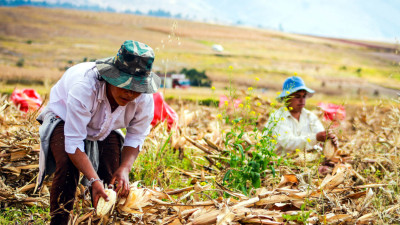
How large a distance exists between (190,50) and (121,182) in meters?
7.51

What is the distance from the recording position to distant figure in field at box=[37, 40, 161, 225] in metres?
1.96

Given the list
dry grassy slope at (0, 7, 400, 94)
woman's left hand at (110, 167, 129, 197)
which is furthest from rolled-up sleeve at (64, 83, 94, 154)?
dry grassy slope at (0, 7, 400, 94)

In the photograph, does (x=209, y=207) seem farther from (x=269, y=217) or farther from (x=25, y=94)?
(x=25, y=94)

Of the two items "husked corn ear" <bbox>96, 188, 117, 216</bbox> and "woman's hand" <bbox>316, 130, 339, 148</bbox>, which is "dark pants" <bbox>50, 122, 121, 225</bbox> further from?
"woman's hand" <bbox>316, 130, 339, 148</bbox>

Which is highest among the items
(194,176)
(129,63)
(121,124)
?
(129,63)

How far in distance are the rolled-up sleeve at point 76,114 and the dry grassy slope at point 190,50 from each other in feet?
16.7

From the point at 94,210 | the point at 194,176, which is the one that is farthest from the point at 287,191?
the point at 94,210

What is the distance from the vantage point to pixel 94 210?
1956mm

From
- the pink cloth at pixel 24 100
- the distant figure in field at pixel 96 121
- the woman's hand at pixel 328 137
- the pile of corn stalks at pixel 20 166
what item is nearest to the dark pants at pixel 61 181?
the distant figure in field at pixel 96 121

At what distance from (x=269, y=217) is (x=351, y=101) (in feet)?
20.4

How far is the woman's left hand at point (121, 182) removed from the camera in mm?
2043

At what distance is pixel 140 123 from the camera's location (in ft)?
7.64

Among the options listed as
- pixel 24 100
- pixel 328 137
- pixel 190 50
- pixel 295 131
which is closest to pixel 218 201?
pixel 328 137

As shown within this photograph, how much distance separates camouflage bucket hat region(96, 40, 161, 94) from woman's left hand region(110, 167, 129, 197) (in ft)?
1.73
